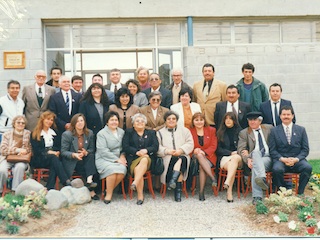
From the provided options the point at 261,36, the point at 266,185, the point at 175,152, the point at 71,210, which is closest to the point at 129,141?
the point at 175,152

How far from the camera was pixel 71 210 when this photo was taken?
5.46 m

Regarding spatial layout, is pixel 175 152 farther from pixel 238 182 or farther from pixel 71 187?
pixel 71 187

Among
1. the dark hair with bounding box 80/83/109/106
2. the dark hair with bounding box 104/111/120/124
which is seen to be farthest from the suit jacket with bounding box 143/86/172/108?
Result: the dark hair with bounding box 104/111/120/124

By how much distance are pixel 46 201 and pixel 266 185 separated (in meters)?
2.41

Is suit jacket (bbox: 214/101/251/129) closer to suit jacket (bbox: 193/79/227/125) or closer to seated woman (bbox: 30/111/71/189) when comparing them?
suit jacket (bbox: 193/79/227/125)

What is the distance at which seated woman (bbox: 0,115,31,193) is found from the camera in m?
5.84

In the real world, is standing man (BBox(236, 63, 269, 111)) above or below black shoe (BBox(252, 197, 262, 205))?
above

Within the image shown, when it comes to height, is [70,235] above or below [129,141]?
below

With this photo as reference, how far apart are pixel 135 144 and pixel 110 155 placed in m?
0.32

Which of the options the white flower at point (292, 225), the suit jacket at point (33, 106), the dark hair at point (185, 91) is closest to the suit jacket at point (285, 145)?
the dark hair at point (185, 91)

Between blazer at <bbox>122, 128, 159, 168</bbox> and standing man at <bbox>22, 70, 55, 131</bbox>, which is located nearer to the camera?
blazer at <bbox>122, 128, 159, 168</bbox>

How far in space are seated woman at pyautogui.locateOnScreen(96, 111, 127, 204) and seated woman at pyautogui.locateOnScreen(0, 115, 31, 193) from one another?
0.85m

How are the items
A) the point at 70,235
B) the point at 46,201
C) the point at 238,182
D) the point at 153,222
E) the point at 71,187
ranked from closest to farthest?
1. the point at 70,235
2. the point at 153,222
3. the point at 46,201
4. the point at 71,187
5. the point at 238,182

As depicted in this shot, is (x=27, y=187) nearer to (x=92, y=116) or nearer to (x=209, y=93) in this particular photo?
(x=92, y=116)
